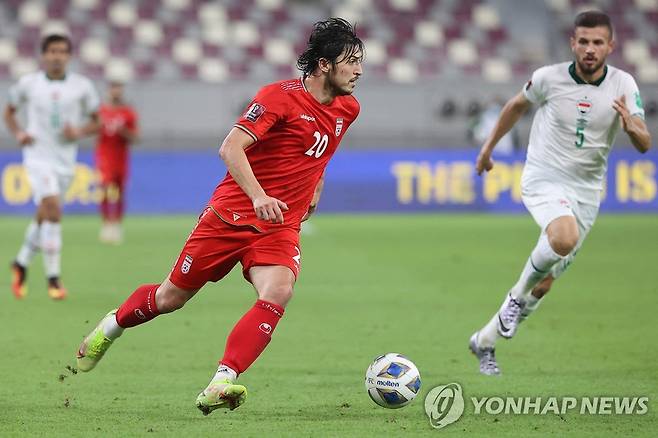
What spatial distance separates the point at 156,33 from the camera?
82.5ft

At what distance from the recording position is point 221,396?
5.24 meters

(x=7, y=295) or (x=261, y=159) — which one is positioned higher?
(x=261, y=159)

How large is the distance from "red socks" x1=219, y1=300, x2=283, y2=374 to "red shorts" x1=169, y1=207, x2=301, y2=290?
0.27 metres

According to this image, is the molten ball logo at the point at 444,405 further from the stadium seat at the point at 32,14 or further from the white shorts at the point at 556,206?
the stadium seat at the point at 32,14

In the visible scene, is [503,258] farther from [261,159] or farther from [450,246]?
[261,159]

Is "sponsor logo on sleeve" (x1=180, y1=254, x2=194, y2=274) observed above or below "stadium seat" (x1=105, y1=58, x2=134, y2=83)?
below

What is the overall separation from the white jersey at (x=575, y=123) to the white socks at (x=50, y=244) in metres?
4.93

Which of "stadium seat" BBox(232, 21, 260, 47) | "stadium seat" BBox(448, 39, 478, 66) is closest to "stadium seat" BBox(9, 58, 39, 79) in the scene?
"stadium seat" BBox(232, 21, 260, 47)

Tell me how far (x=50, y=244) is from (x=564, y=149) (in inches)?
205

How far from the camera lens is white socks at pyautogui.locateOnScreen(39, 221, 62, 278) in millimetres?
10859

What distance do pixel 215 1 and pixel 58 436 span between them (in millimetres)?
21351

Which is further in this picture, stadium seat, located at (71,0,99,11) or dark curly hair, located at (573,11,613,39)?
stadium seat, located at (71,0,99,11)

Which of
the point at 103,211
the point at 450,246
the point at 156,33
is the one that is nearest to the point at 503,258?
the point at 450,246

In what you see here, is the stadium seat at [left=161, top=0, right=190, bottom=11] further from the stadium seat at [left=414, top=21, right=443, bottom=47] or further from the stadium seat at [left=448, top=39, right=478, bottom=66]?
the stadium seat at [left=448, top=39, right=478, bottom=66]
